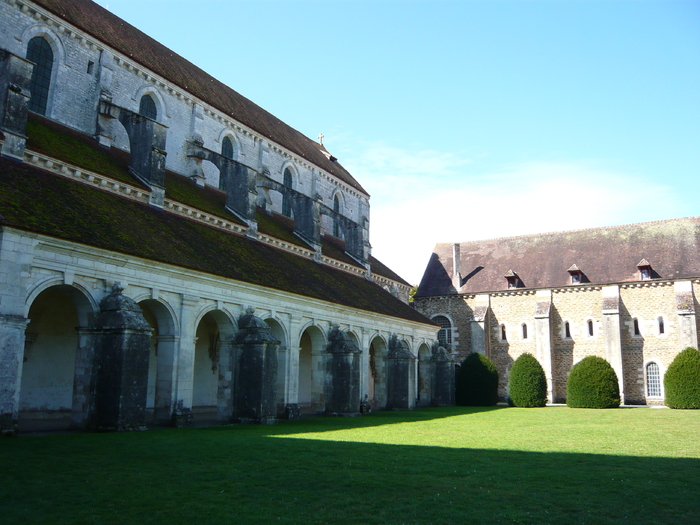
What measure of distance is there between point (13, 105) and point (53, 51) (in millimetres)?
7026

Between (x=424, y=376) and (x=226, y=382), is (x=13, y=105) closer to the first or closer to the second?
(x=226, y=382)

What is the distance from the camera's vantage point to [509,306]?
43312 mm

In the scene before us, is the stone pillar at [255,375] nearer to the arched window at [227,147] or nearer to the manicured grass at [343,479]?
the manicured grass at [343,479]

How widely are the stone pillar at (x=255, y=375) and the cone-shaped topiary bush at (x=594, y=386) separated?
1888cm

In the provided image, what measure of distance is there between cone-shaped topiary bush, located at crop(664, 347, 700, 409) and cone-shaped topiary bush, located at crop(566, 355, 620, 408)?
284 cm

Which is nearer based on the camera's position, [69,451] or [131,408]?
[69,451]

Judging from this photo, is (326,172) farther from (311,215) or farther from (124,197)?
(124,197)

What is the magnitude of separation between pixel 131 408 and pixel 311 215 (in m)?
16.4

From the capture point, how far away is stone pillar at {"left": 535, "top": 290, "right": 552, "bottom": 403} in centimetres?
4038

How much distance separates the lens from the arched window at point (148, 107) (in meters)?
26.4

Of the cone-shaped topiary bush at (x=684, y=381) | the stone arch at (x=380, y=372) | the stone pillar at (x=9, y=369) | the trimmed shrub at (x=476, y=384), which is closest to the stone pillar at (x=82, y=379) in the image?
the stone pillar at (x=9, y=369)

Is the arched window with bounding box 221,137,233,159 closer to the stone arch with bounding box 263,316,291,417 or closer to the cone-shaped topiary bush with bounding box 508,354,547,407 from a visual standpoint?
the stone arch with bounding box 263,316,291,417

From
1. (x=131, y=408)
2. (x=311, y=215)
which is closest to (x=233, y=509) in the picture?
(x=131, y=408)

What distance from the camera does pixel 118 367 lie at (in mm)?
15391
